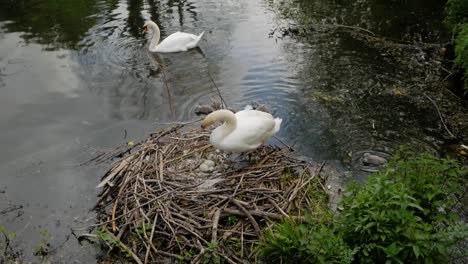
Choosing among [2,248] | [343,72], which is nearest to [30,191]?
[2,248]

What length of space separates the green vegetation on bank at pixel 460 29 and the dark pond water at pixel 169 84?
41.0 inches

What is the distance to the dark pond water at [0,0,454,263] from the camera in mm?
7484

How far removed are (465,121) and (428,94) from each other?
122 cm

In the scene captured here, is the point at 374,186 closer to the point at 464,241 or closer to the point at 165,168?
the point at 464,241

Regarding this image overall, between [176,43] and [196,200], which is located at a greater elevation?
[196,200]

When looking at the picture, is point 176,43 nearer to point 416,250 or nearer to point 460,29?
point 460,29

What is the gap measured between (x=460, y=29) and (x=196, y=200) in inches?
301

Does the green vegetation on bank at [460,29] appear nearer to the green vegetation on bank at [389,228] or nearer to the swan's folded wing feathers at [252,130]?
the swan's folded wing feathers at [252,130]

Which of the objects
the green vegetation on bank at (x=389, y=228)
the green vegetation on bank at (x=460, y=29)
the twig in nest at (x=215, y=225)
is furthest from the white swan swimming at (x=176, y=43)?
the green vegetation on bank at (x=389, y=228)

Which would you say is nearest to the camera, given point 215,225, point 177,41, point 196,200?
point 215,225

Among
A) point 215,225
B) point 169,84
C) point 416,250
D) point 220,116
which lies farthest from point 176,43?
point 416,250

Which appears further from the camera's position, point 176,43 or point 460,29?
point 176,43

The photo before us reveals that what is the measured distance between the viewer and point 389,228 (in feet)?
14.3

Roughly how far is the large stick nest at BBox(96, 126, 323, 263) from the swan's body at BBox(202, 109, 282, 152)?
381 millimetres
